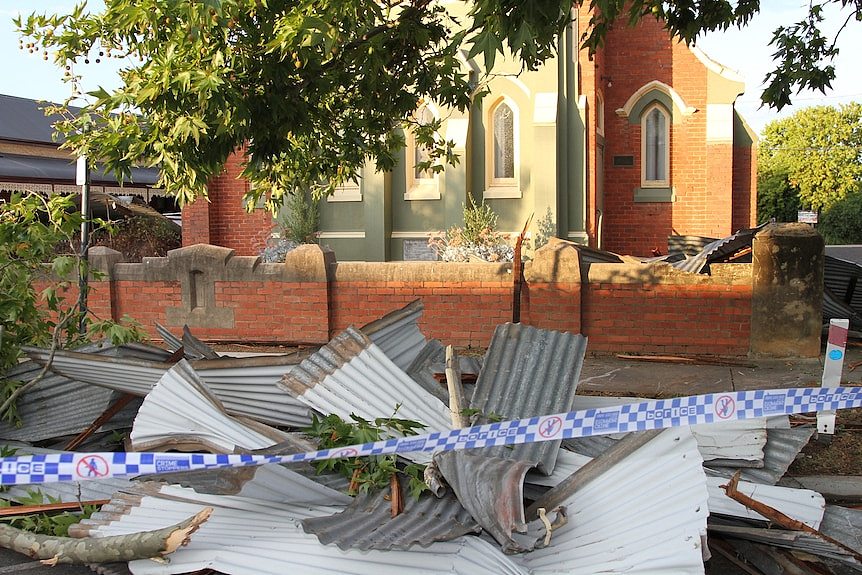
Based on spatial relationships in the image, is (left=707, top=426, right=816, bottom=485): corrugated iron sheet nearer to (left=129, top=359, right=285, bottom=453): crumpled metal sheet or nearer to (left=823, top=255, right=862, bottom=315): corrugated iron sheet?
(left=129, top=359, right=285, bottom=453): crumpled metal sheet

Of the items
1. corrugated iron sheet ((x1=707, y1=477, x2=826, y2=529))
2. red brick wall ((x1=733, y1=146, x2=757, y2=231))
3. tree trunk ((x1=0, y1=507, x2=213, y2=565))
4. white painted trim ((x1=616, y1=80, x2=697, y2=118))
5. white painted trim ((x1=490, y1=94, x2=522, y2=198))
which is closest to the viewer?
tree trunk ((x1=0, y1=507, x2=213, y2=565))

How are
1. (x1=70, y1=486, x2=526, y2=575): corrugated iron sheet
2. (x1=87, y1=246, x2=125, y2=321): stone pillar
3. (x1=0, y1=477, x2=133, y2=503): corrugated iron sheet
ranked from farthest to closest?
(x1=87, y1=246, x2=125, y2=321): stone pillar
(x1=0, y1=477, x2=133, y2=503): corrugated iron sheet
(x1=70, y1=486, x2=526, y2=575): corrugated iron sheet

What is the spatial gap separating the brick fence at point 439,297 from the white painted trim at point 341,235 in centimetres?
649

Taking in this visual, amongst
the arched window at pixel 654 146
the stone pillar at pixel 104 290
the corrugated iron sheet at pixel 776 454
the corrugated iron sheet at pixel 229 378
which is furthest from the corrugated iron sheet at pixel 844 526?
the arched window at pixel 654 146

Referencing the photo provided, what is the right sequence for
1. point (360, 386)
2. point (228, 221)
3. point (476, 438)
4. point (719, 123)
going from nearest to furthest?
point (476, 438), point (360, 386), point (228, 221), point (719, 123)

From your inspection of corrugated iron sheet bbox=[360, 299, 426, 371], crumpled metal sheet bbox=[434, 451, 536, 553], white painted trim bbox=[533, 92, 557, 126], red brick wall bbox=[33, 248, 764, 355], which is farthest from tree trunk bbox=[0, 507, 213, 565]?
white painted trim bbox=[533, 92, 557, 126]

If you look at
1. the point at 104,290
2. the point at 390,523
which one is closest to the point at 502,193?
the point at 104,290

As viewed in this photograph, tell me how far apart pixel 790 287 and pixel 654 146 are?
11.0 meters

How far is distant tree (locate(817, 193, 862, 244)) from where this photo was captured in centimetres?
4000

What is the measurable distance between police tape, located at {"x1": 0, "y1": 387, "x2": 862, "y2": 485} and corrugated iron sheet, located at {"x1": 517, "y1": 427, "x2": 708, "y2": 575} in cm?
18

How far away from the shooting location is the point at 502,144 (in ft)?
56.3

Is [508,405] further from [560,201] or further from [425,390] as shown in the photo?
[560,201]

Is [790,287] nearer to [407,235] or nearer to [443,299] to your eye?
[443,299]

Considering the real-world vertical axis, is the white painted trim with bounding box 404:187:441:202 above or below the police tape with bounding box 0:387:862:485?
above
